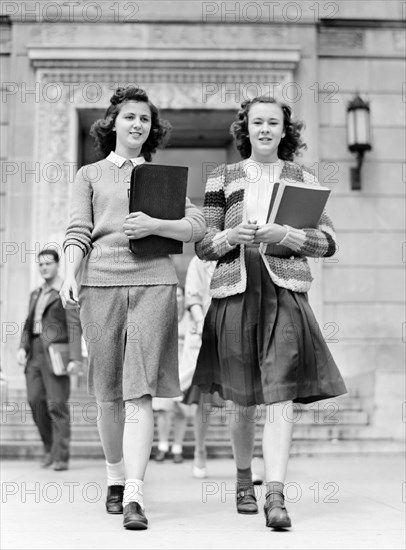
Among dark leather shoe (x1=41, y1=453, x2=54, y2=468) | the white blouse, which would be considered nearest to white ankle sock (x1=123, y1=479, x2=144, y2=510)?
the white blouse

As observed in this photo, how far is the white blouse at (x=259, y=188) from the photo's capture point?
13.7 ft

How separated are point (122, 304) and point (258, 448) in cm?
364

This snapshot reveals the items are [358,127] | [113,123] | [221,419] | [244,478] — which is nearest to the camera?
[244,478]

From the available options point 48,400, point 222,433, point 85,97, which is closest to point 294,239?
point 48,400

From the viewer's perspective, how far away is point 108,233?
4.04 m

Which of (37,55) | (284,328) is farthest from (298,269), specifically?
(37,55)

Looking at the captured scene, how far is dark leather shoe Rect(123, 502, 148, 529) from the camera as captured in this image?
A: 3490 mm

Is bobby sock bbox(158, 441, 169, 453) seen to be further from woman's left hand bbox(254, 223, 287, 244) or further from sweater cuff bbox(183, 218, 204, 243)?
woman's left hand bbox(254, 223, 287, 244)

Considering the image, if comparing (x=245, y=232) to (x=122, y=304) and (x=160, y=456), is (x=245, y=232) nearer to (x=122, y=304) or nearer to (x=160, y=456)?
(x=122, y=304)

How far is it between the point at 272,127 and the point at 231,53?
663cm

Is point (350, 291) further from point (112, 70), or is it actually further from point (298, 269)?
point (298, 269)

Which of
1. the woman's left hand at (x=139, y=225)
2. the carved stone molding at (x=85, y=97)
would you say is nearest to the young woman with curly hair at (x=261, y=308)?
the woman's left hand at (x=139, y=225)

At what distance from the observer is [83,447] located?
24.0 feet

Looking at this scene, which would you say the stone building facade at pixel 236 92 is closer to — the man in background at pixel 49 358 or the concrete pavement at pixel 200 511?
the man in background at pixel 49 358
